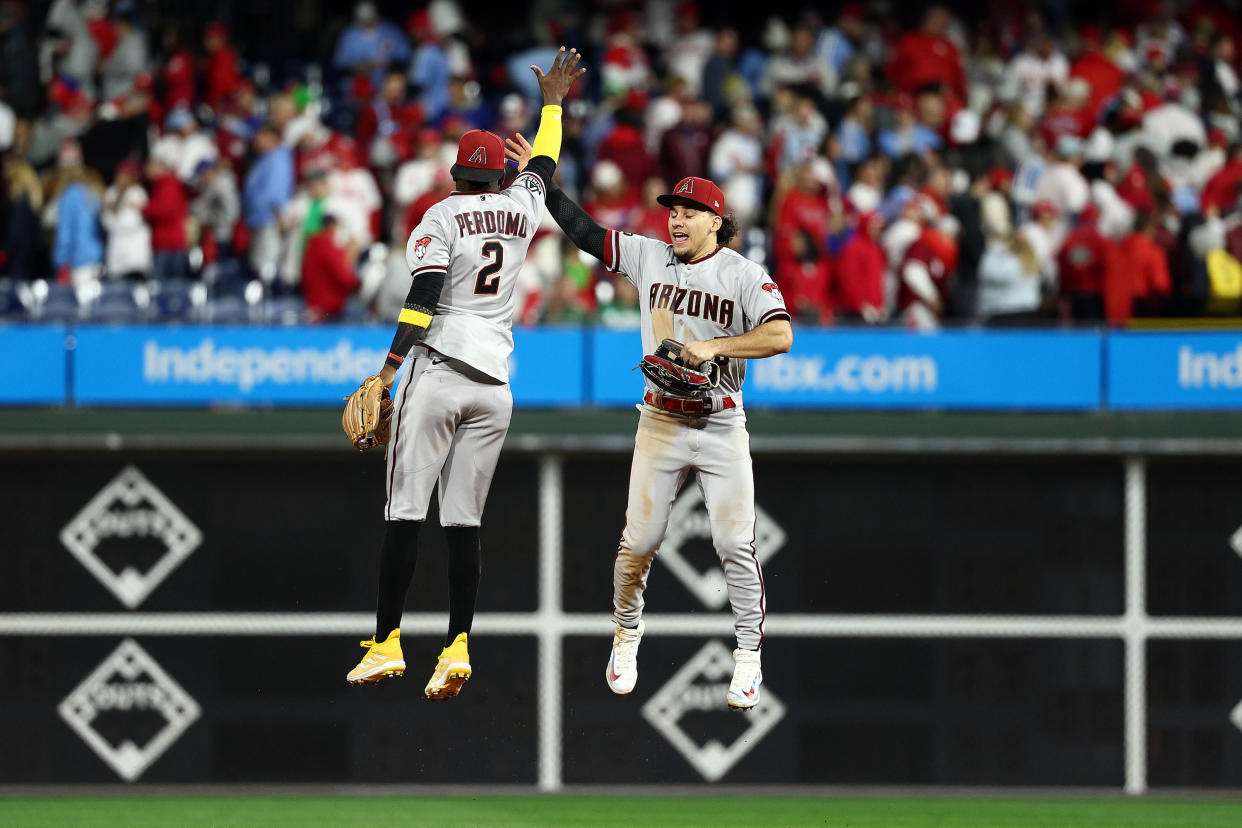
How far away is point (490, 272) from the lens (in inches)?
312

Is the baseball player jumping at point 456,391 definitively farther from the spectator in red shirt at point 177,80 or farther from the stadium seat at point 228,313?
the spectator in red shirt at point 177,80

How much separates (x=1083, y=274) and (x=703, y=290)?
7657mm

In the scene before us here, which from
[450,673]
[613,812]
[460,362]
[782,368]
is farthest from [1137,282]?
[450,673]

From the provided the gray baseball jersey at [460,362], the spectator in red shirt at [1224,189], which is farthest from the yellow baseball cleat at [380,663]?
the spectator in red shirt at [1224,189]

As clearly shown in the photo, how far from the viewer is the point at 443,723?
12.6 meters

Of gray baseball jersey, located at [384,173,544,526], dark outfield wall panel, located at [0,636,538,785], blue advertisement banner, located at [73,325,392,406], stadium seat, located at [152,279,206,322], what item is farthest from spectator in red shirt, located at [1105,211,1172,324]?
gray baseball jersey, located at [384,173,544,526]

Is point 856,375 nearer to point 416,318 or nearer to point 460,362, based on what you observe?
point 460,362

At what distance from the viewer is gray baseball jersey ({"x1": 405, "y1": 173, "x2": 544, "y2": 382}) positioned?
25.8ft

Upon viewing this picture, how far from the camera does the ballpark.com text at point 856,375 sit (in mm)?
13039

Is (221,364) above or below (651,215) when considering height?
below

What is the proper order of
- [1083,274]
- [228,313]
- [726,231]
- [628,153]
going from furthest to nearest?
[628,153] → [1083,274] → [228,313] → [726,231]

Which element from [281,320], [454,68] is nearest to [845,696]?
[281,320]

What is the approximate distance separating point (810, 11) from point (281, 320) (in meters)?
10.7

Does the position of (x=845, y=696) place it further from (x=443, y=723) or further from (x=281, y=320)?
(x=281, y=320)
